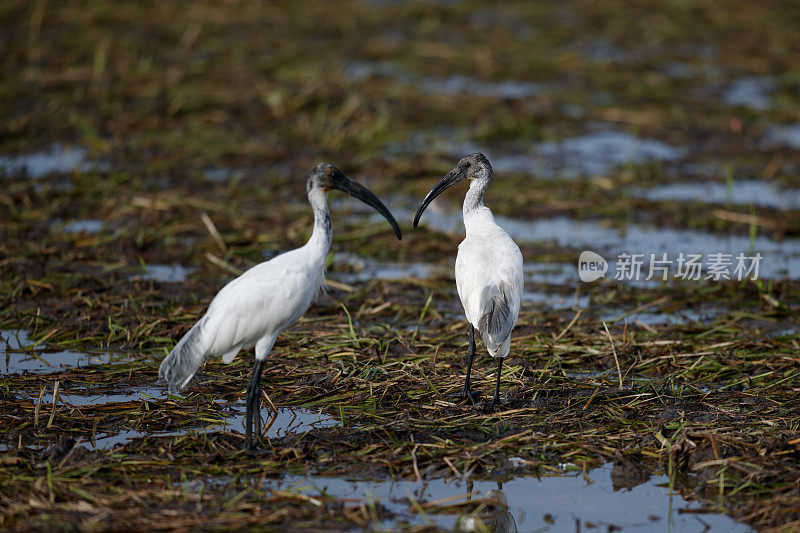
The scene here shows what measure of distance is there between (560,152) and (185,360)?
9.09 m

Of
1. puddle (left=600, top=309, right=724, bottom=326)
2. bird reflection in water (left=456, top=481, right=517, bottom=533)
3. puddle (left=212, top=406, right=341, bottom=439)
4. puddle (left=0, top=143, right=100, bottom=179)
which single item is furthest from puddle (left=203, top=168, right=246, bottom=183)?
bird reflection in water (left=456, top=481, right=517, bottom=533)

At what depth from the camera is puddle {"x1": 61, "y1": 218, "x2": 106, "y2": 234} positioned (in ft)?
34.5

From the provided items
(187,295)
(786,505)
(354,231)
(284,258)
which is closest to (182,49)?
(354,231)

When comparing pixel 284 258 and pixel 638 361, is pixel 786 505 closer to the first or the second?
pixel 638 361

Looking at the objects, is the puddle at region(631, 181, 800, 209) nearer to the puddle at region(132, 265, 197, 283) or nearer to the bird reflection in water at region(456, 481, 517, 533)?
the puddle at region(132, 265, 197, 283)

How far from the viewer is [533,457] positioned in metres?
5.96

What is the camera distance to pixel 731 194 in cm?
1223

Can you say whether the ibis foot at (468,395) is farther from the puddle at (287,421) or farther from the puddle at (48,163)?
the puddle at (48,163)

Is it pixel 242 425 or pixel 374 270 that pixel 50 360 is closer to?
pixel 242 425

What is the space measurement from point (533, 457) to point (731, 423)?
4.18ft

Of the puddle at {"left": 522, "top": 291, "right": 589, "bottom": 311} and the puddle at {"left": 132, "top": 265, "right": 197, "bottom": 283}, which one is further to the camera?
the puddle at {"left": 132, "top": 265, "right": 197, "bottom": 283}

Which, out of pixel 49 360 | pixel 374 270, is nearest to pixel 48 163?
pixel 374 270

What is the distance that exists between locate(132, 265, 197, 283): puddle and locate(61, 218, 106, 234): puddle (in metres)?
1.05

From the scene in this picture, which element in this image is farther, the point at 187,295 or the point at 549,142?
the point at 549,142
